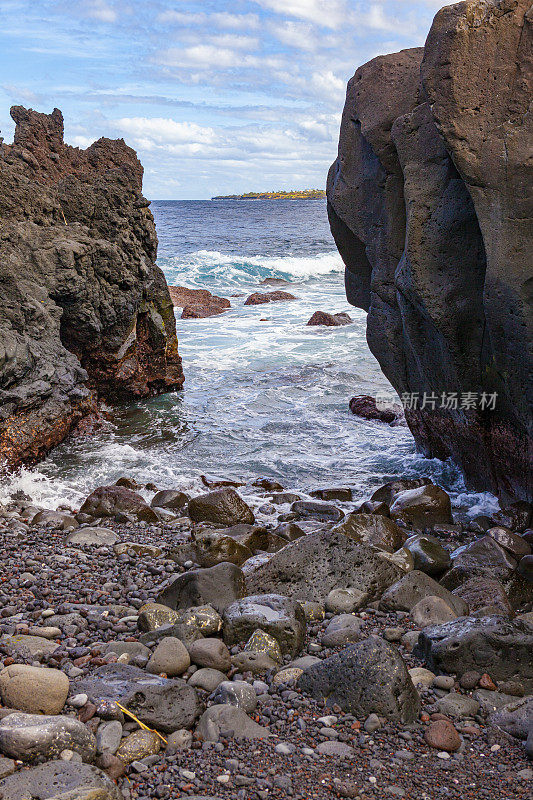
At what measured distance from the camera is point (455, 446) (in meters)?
8.51

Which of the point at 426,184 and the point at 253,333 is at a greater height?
the point at 426,184

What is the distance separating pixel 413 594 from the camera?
4895mm

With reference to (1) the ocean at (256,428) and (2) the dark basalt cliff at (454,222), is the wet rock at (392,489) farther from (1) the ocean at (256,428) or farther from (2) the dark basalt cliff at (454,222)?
(2) the dark basalt cliff at (454,222)

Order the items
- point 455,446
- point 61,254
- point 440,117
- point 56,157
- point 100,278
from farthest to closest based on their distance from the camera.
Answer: point 56,157, point 100,278, point 61,254, point 455,446, point 440,117

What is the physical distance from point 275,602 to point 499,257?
3629 millimetres

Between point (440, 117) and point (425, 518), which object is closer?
point (440, 117)

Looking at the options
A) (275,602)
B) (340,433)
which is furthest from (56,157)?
(275,602)

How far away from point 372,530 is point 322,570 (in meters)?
1.36

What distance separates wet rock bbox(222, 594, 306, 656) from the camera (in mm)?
4160

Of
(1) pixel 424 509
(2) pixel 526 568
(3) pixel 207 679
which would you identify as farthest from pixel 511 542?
(3) pixel 207 679

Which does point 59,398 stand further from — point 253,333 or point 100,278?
point 253,333

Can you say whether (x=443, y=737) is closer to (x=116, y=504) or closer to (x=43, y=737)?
(x=43, y=737)

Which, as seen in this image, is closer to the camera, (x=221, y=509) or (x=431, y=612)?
(x=431, y=612)

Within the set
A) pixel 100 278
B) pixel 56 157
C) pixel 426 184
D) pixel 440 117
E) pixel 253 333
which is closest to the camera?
pixel 440 117
